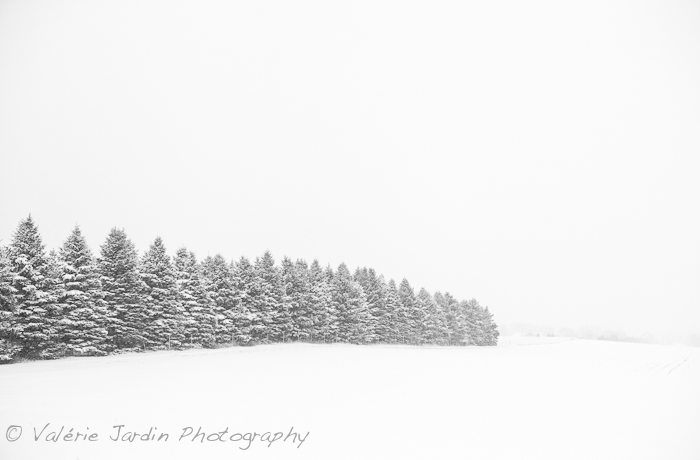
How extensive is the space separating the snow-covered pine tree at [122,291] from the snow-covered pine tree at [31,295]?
238 inches

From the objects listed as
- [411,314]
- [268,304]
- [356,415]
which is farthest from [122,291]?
[411,314]

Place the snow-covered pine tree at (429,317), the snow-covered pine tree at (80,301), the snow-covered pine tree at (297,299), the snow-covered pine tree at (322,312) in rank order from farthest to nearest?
the snow-covered pine tree at (429,317) < the snow-covered pine tree at (322,312) < the snow-covered pine tree at (297,299) < the snow-covered pine tree at (80,301)

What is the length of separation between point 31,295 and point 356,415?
28.3m

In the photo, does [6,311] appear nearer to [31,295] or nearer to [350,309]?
[31,295]

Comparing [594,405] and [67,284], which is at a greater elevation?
[67,284]

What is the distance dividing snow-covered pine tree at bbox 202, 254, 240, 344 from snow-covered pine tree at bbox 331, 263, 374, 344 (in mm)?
18490

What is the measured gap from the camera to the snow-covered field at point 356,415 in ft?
34.0

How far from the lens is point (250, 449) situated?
10.4 meters

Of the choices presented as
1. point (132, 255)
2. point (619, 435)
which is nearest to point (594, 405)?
point (619, 435)

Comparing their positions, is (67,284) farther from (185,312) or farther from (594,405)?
(594,405)

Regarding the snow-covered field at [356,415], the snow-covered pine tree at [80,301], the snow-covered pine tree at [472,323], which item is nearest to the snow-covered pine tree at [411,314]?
the snow-covered pine tree at [472,323]

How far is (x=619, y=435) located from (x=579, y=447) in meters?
2.11

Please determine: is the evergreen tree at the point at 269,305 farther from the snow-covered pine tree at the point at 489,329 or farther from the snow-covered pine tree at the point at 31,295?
the snow-covered pine tree at the point at 489,329

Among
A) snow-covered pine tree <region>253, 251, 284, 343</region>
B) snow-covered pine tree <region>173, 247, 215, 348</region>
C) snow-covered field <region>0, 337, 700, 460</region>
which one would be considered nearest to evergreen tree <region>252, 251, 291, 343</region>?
snow-covered pine tree <region>253, 251, 284, 343</region>
